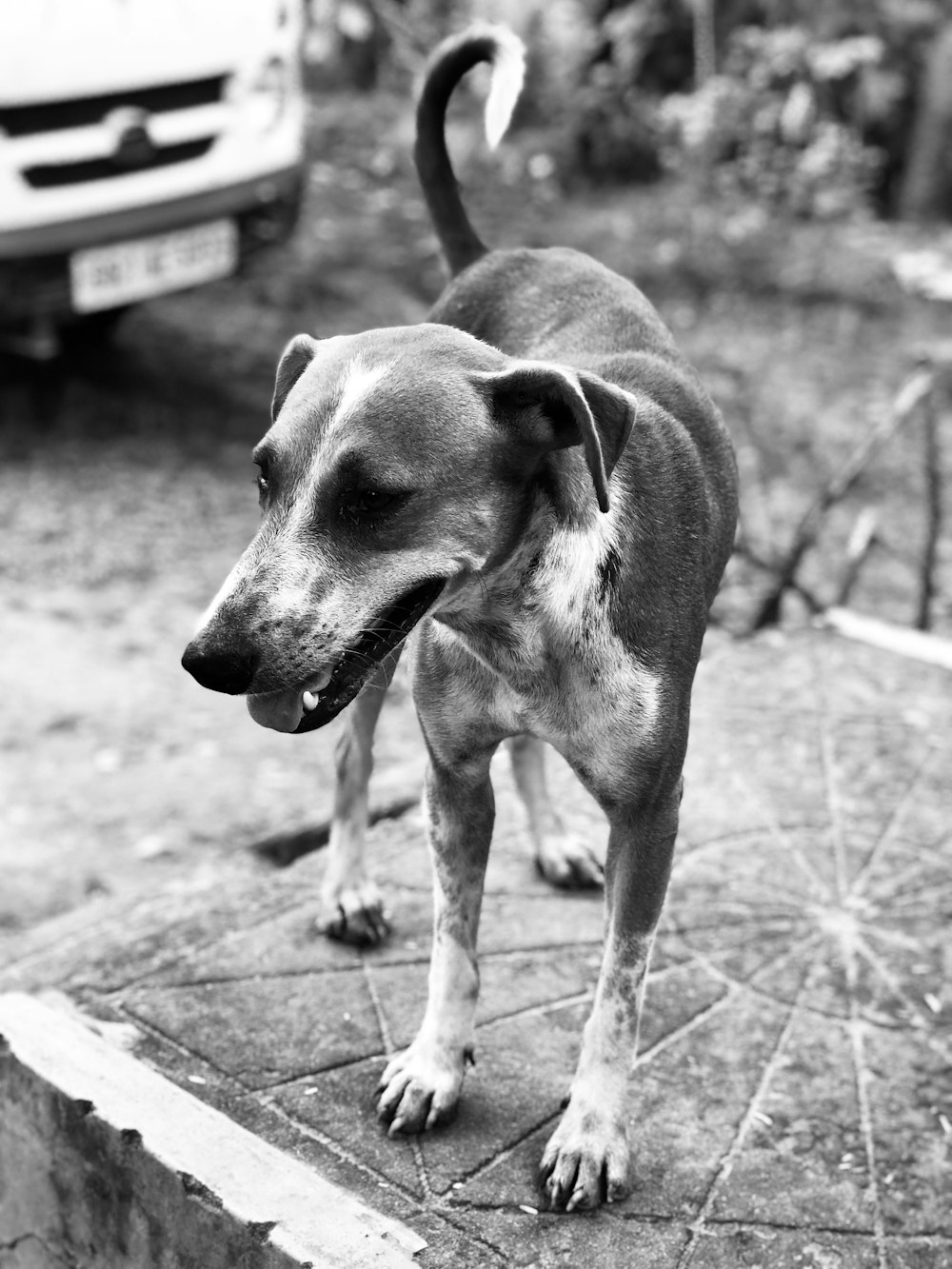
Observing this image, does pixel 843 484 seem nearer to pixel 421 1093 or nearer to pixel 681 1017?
pixel 681 1017

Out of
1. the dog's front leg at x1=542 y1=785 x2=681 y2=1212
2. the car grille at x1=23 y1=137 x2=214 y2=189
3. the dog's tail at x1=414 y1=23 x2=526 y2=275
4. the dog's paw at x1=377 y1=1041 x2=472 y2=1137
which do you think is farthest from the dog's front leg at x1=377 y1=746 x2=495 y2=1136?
→ the car grille at x1=23 y1=137 x2=214 y2=189

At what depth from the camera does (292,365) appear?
8.51 ft

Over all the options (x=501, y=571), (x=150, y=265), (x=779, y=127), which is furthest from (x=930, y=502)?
(x=779, y=127)

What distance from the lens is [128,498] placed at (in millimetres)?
6875

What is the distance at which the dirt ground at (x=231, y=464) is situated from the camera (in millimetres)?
4926

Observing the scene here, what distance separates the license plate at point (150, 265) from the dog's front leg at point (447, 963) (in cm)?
437

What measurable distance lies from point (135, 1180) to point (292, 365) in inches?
57.7

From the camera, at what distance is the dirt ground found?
4.93 meters

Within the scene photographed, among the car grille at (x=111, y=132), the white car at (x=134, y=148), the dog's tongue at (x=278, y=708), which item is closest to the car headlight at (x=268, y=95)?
the white car at (x=134, y=148)

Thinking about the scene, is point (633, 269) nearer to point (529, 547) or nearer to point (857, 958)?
point (857, 958)

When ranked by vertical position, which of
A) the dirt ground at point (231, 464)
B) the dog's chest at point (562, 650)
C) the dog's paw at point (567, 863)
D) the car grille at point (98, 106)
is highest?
the dog's chest at point (562, 650)

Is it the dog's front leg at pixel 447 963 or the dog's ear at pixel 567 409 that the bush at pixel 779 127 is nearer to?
the dog's front leg at pixel 447 963

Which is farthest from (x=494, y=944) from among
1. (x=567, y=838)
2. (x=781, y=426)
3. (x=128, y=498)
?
(x=781, y=426)

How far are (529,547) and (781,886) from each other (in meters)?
1.73
